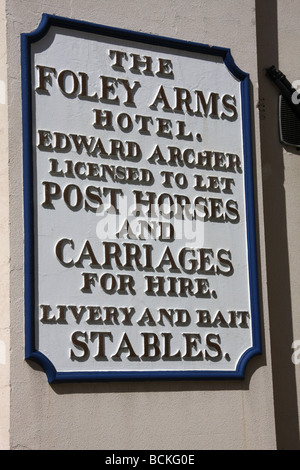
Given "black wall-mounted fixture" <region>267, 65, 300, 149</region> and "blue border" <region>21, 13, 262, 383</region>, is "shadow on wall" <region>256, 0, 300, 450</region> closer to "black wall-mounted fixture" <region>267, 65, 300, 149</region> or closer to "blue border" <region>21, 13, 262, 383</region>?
"black wall-mounted fixture" <region>267, 65, 300, 149</region>

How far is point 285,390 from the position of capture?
26.8ft

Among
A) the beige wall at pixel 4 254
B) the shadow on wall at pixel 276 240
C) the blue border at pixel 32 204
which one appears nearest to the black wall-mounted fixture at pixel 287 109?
the shadow on wall at pixel 276 240

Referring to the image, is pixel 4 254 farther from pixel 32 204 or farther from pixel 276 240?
pixel 276 240

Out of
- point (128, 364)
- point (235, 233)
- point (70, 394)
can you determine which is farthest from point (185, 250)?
point (70, 394)

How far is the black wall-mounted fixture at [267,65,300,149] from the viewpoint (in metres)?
8.56

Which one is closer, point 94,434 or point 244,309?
point 94,434

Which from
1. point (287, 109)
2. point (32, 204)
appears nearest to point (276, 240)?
point (287, 109)

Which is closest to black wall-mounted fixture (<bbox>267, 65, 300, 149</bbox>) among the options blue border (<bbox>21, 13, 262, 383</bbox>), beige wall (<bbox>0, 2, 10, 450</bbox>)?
blue border (<bbox>21, 13, 262, 383</bbox>)

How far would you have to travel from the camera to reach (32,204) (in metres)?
7.09

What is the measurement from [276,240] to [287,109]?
4.06 ft

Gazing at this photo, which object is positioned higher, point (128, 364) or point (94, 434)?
point (128, 364)

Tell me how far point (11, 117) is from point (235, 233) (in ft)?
7.04
